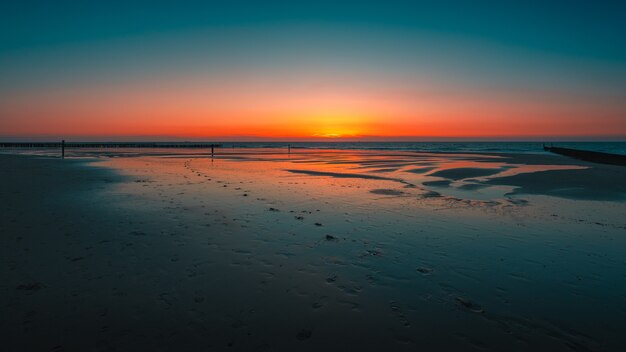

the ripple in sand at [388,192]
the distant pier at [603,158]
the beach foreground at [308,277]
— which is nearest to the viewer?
the beach foreground at [308,277]

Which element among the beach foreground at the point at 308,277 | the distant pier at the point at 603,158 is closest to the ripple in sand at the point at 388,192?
the beach foreground at the point at 308,277

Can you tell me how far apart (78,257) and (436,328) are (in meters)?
7.71

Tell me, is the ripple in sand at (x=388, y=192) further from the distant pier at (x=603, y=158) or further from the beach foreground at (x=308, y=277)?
the distant pier at (x=603, y=158)

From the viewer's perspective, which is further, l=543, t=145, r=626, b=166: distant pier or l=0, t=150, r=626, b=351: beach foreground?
l=543, t=145, r=626, b=166: distant pier

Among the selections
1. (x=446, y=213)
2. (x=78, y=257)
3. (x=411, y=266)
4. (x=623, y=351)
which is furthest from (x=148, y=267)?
(x=446, y=213)

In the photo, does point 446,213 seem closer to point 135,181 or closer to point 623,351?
point 623,351

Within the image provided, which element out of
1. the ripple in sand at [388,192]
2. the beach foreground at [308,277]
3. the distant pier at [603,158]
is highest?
the distant pier at [603,158]

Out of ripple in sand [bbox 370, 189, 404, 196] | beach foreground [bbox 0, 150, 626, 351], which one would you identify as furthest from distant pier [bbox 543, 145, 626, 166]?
ripple in sand [bbox 370, 189, 404, 196]

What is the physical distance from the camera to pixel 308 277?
22.6 feet

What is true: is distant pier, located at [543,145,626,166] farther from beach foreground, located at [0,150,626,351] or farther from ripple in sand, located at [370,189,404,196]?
ripple in sand, located at [370,189,404,196]

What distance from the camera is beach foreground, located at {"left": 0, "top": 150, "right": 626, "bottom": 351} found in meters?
4.79

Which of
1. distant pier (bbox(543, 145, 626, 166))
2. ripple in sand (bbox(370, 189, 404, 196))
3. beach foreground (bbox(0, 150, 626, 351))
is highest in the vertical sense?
distant pier (bbox(543, 145, 626, 166))

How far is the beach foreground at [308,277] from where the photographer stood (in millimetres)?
4793

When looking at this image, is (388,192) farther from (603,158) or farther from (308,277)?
(603,158)
